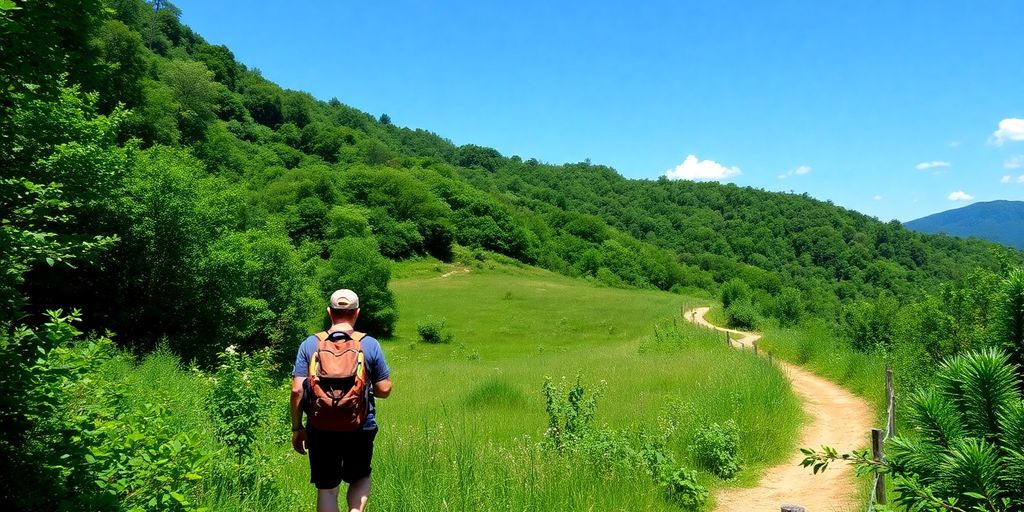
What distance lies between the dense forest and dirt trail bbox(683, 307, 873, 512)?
9.95ft

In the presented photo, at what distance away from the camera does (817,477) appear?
360 inches

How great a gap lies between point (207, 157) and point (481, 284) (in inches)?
1495

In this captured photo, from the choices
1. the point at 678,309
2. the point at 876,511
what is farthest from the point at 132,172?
the point at 678,309

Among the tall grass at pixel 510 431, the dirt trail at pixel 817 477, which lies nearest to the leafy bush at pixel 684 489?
the tall grass at pixel 510 431

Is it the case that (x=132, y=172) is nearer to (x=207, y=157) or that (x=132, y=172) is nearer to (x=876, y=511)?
(x=876, y=511)

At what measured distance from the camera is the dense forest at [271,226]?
566 cm

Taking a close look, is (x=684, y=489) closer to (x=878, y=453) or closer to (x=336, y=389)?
(x=878, y=453)

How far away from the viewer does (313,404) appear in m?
4.10

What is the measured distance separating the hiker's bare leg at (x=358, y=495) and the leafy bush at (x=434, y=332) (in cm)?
4738

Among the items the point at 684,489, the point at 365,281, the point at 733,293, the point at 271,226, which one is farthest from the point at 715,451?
the point at 365,281

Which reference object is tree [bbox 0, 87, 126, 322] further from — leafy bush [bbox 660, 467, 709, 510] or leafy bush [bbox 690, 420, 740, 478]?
leafy bush [bbox 690, 420, 740, 478]

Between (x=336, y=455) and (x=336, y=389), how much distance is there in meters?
0.72

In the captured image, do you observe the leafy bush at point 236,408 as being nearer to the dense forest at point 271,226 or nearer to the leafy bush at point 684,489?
the dense forest at point 271,226

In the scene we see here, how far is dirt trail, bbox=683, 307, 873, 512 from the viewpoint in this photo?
7875 mm
